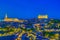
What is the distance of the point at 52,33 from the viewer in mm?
2010

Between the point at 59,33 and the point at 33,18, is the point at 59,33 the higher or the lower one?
the lower one

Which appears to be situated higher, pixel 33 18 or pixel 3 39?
pixel 33 18

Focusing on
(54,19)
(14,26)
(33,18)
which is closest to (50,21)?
(54,19)

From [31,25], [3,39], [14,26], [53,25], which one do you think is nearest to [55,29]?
[53,25]

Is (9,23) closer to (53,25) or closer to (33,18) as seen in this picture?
(33,18)

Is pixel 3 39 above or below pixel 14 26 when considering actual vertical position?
below

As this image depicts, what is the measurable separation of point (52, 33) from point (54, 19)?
16 centimetres

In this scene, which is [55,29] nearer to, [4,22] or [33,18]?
[33,18]

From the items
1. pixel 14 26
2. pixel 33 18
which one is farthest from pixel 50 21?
pixel 14 26

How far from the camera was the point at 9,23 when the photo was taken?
1.99 m

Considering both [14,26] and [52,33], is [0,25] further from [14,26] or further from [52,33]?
[52,33]

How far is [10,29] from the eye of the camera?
198 centimetres

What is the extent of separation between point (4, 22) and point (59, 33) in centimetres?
65

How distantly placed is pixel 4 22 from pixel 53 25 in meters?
0.57
